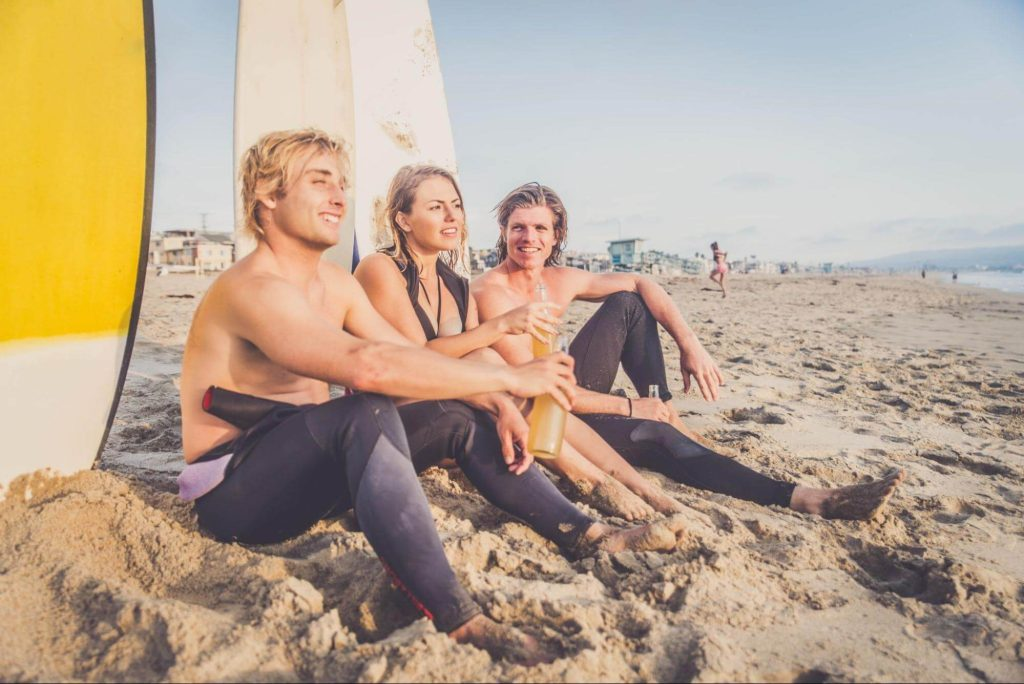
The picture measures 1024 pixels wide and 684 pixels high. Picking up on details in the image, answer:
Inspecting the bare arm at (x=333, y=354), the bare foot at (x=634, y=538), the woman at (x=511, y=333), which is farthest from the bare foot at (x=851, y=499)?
the bare arm at (x=333, y=354)

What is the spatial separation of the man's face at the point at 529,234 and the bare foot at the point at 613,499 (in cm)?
107

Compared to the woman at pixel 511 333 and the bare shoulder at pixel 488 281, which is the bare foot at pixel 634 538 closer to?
the woman at pixel 511 333

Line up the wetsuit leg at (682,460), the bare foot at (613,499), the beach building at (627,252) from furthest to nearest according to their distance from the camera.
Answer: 1. the beach building at (627,252)
2. the wetsuit leg at (682,460)
3. the bare foot at (613,499)

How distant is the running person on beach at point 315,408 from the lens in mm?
1515

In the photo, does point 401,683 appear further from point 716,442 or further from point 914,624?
point 716,442

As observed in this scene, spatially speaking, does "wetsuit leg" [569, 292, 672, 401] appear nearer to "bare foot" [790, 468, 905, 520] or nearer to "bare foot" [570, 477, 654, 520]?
"bare foot" [570, 477, 654, 520]

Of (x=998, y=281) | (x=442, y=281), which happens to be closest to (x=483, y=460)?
(x=442, y=281)

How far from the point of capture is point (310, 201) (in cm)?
183

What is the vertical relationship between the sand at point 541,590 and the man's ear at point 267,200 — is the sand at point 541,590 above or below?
below

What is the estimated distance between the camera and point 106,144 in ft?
7.64

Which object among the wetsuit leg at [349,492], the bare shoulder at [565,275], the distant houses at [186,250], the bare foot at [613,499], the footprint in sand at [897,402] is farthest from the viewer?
the distant houses at [186,250]

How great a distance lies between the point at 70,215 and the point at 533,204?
68.7 inches

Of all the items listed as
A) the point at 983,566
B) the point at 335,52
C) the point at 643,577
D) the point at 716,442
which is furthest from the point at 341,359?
the point at 335,52

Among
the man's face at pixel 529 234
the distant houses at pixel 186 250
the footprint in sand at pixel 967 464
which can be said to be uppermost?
the distant houses at pixel 186 250
